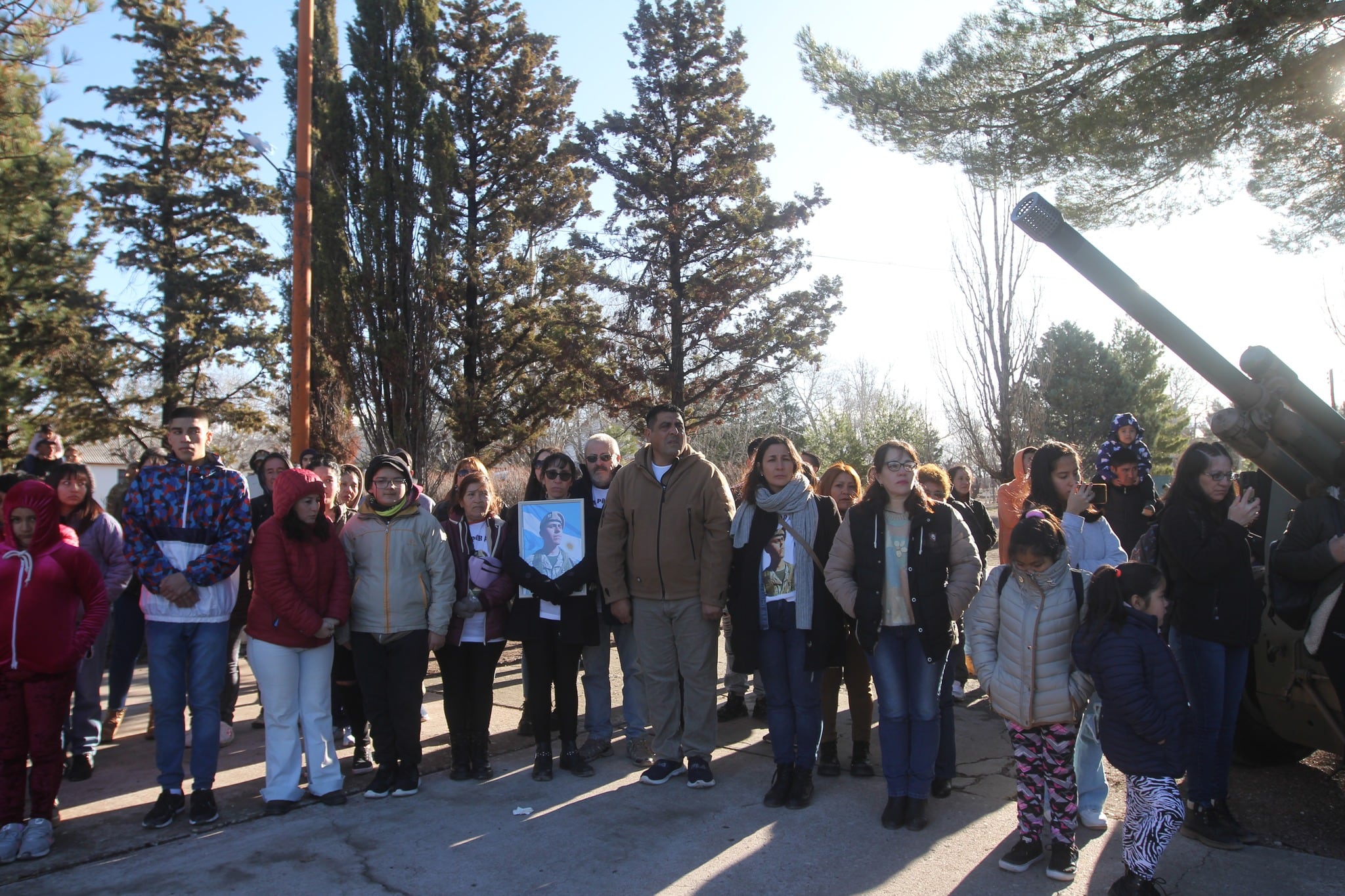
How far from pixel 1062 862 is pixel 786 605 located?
1760mm

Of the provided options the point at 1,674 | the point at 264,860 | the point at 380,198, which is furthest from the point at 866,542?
the point at 380,198

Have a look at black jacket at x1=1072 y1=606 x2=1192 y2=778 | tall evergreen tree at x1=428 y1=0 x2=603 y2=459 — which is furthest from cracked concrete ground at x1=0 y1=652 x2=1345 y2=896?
tall evergreen tree at x1=428 y1=0 x2=603 y2=459

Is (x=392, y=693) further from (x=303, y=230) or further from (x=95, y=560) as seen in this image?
(x=303, y=230)

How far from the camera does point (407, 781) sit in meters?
5.11

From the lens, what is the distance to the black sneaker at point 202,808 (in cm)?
464

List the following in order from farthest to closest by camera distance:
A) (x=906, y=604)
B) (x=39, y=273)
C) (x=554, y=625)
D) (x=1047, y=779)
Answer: (x=39, y=273)
(x=554, y=625)
(x=906, y=604)
(x=1047, y=779)

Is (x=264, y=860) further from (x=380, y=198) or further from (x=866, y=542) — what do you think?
(x=380, y=198)

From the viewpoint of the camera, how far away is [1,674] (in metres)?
4.35

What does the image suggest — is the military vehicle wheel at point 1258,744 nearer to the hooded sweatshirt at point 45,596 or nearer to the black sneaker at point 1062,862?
the black sneaker at point 1062,862

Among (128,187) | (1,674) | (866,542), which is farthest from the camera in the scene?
(128,187)

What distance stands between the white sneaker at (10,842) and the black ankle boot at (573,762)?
2661mm

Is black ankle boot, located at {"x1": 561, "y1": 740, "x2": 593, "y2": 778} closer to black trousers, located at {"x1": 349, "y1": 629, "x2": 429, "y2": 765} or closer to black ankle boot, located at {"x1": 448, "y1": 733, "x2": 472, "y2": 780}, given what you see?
black ankle boot, located at {"x1": 448, "y1": 733, "x2": 472, "y2": 780}

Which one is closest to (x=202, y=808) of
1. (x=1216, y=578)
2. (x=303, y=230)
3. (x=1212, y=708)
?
(x=1212, y=708)

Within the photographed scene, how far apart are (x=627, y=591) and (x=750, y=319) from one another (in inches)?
507
